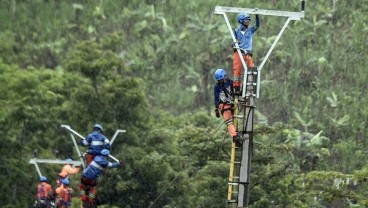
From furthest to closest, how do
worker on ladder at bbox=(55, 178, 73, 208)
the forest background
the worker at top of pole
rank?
the forest background < the worker at top of pole < worker on ladder at bbox=(55, 178, 73, 208)

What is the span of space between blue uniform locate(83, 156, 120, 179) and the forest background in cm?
144

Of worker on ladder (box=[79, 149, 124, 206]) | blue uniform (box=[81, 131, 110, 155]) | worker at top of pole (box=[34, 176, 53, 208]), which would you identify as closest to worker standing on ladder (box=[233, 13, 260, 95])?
worker on ladder (box=[79, 149, 124, 206])

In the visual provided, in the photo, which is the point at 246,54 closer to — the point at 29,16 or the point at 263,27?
the point at 263,27

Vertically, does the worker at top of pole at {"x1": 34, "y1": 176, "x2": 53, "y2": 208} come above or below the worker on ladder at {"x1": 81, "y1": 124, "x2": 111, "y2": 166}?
below

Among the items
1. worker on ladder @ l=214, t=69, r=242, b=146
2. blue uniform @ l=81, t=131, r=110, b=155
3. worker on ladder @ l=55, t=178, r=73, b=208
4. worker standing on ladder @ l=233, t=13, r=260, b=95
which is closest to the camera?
worker on ladder @ l=214, t=69, r=242, b=146

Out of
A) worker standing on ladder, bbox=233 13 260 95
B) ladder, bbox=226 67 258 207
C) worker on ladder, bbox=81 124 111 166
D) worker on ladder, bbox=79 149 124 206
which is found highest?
worker standing on ladder, bbox=233 13 260 95

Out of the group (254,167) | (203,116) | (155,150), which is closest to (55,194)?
(254,167)

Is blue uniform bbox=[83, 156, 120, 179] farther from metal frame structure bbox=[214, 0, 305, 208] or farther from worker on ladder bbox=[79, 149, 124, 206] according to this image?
metal frame structure bbox=[214, 0, 305, 208]

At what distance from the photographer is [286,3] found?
221 ft

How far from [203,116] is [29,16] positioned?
3555cm

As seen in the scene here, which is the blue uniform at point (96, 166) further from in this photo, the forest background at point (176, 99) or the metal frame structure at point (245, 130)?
the metal frame structure at point (245, 130)

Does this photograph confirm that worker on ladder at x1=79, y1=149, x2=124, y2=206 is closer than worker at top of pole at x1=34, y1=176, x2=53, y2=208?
Yes

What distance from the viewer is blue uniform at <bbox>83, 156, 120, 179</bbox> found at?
19.1 metres

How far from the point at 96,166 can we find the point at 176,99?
41939 mm
